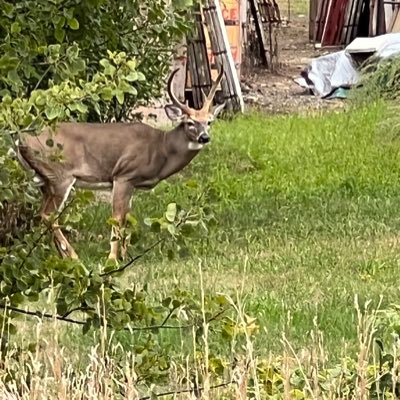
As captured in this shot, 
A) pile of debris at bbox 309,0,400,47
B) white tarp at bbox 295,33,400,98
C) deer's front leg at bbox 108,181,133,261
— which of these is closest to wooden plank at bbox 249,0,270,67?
white tarp at bbox 295,33,400,98

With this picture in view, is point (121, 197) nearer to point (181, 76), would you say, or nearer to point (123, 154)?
point (123, 154)

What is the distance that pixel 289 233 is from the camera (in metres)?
10.1

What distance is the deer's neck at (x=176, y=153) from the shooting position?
1080cm

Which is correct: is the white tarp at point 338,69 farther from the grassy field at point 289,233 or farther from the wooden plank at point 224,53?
the grassy field at point 289,233

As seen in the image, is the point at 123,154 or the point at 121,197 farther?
the point at 123,154

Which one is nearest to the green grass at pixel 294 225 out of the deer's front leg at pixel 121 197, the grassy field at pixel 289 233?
the grassy field at pixel 289 233

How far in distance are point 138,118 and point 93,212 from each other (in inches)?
68.0

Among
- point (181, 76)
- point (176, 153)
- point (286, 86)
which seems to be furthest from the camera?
point (286, 86)

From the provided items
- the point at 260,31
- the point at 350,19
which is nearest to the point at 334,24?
the point at 350,19

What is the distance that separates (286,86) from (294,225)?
12405 mm

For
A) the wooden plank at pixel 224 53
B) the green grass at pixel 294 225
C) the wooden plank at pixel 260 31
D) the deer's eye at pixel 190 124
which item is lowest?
the wooden plank at pixel 260 31

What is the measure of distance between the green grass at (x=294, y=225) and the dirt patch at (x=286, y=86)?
3.30 meters

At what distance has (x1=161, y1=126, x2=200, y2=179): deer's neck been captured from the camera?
425 inches

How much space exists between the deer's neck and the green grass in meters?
0.36
